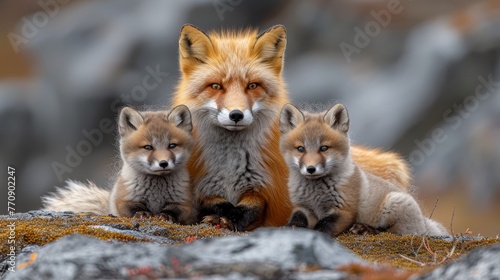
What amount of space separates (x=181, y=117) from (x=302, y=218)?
5.14ft

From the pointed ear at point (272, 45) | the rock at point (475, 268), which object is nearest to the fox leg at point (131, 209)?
the pointed ear at point (272, 45)

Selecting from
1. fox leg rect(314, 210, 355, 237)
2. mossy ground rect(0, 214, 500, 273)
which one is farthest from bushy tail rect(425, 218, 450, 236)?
fox leg rect(314, 210, 355, 237)

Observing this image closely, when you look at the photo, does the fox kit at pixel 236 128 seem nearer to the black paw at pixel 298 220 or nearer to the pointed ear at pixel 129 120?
the black paw at pixel 298 220

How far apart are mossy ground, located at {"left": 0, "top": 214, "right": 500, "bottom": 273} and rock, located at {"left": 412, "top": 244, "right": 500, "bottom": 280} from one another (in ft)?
5.88

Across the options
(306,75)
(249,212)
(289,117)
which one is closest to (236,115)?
(289,117)

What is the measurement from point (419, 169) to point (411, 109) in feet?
5.08

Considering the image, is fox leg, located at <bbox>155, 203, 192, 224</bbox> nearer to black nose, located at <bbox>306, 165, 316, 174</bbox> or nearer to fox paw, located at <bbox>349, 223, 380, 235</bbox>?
black nose, located at <bbox>306, 165, 316, 174</bbox>

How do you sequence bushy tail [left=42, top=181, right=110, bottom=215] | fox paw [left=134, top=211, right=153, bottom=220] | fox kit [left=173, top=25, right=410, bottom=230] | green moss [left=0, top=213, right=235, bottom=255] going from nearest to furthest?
1. green moss [left=0, top=213, right=235, bottom=255]
2. fox paw [left=134, top=211, right=153, bottom=220]
3. fox kit [left=173, top=25, right=410, bottom=230]
4. bushy tail [left=42, top=181, right=110, bottom=215]

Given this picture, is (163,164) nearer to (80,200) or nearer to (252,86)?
(252,86)

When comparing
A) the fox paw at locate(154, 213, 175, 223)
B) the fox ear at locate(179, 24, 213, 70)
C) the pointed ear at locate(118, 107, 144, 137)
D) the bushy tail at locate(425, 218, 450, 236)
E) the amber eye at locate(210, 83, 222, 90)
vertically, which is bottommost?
the bushy tail at locate(425, 218, 450, 236)

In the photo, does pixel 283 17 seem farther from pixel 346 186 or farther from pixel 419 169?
pixel 346 186

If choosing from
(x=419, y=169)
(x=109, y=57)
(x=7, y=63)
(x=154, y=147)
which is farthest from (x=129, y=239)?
(x=7, y=63)

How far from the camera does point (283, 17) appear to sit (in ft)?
66.7

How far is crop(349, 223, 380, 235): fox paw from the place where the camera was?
23.2ft
